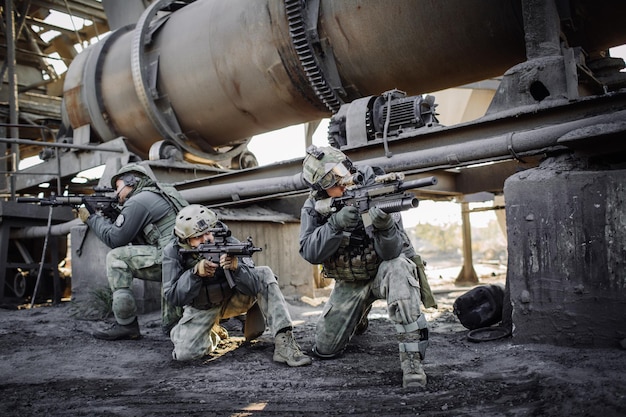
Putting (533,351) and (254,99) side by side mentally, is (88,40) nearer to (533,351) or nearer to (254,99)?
(254,99)

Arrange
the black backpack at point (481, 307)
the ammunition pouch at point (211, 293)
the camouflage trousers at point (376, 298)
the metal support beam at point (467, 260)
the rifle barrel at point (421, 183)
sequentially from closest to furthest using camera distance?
the rifle barrel at point (421, 183) → the camouflage trousers at point (376, 298) → the ammunition pouch at point (211, 293) → the black backpack at point (481, 307) → the metal support beam at point (467, 260)

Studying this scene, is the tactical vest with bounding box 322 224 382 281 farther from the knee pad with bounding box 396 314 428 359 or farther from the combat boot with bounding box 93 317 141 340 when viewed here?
the combat boot with bounding box 93 317 141 340

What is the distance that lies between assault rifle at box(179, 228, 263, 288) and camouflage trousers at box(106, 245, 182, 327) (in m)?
1.07

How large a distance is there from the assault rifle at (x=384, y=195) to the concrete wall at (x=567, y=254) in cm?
89

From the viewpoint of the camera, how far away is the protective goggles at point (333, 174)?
3.26 m

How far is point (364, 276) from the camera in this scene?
3352 millimetres

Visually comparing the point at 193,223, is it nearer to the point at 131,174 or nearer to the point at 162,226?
the point at 162,226

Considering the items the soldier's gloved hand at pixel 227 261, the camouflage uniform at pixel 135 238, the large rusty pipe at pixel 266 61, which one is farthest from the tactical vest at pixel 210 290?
the large rusty pipe at pixel 266 61

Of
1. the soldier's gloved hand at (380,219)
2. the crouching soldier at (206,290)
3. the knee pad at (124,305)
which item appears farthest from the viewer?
the knee pad at (124,305)

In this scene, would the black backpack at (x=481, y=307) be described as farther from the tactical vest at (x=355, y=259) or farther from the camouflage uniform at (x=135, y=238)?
the camouflage uniform at (x=135, y=238)

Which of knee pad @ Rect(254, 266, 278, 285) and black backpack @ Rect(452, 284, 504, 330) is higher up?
knee pad @ Rect(254, 266, 278, 285)

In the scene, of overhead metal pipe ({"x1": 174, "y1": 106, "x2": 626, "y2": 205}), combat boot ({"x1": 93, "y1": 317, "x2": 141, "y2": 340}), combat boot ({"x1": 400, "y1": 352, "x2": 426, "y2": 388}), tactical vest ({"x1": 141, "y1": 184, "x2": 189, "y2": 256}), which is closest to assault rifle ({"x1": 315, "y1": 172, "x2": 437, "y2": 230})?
combat boot ({"x1": 400, "y1": 352, "x2": 426, "y2": 388})

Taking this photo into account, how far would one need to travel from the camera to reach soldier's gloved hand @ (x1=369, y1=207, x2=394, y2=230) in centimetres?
281

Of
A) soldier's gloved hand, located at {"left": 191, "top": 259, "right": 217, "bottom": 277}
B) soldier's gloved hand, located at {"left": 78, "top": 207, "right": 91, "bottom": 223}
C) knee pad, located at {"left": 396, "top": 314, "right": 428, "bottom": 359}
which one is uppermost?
soldier's gloved hand, located at {"left": 78, "top": 207, "right": 91, "bottom": 223}
